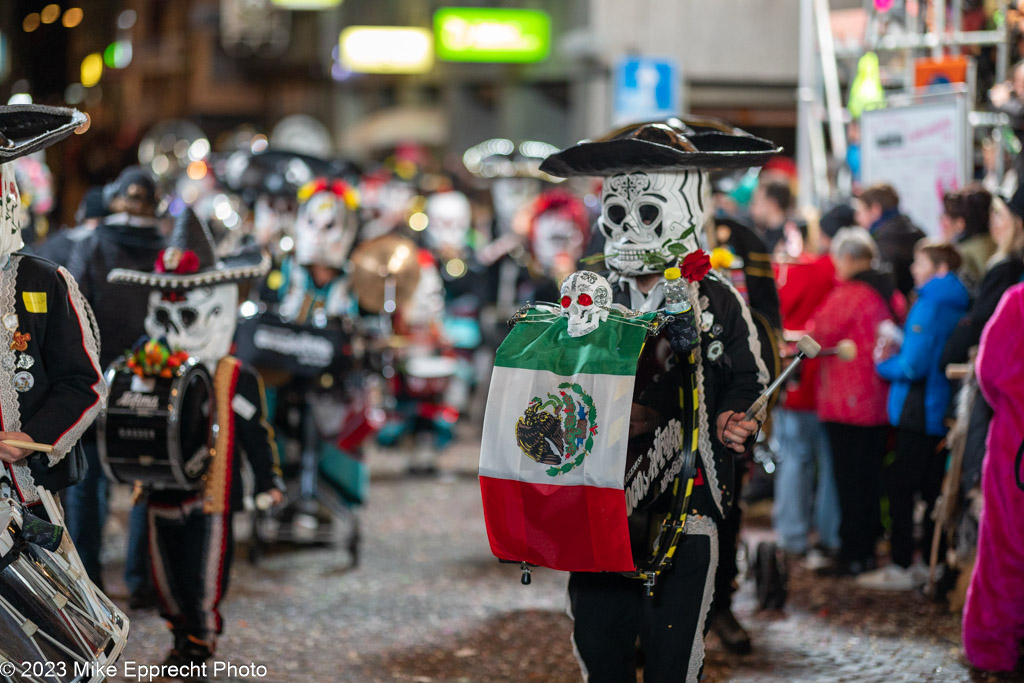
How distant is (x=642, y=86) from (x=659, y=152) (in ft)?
40.6

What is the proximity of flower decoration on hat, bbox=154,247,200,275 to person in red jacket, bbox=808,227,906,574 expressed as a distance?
3.69 m

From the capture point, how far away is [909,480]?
704 cm

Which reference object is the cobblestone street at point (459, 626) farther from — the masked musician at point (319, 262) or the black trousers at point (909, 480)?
the masked musician at point (319, 262)

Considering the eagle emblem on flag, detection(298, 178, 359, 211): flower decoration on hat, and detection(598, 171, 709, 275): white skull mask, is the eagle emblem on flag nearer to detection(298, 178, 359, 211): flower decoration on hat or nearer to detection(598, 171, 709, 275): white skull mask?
detection(598, 171, 709, 275): white skull mask

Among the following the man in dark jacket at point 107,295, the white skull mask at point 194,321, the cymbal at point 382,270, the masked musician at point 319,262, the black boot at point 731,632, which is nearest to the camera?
the white skull mask at point 194,321

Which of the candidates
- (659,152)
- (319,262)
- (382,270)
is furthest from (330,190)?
(659,152)

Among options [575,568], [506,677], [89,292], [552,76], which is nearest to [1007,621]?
[506,677]

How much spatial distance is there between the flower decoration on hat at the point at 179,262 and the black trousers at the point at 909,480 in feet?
13.3

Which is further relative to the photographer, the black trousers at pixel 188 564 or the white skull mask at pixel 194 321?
the white skull mask at pixel 194 321

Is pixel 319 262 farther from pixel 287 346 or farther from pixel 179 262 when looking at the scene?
pixel 179 262

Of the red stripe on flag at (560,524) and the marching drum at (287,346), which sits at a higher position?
the marching drum at (287,346)

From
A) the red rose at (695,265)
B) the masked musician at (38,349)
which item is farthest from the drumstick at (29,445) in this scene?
the red rose at (695,265)

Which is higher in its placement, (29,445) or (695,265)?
(695,265)

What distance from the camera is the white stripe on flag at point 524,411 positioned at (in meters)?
3.57
